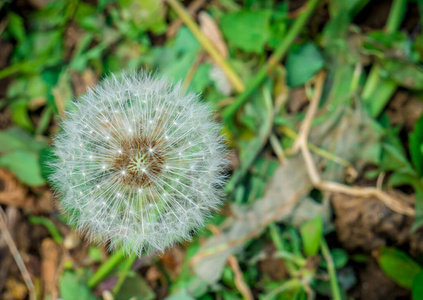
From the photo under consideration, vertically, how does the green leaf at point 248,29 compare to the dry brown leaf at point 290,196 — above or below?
above

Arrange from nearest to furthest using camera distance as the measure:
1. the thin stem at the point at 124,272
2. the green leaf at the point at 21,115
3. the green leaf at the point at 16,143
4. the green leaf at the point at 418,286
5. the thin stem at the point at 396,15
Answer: the green leaf at the point at 418,286 → the thin stem at the point at 124,272 → the thin stem at the point at 396,15 → the green leaf at the point at 16,143 → the green leaf at the point at 21,115

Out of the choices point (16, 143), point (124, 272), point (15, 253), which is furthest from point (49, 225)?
point (124, 272)

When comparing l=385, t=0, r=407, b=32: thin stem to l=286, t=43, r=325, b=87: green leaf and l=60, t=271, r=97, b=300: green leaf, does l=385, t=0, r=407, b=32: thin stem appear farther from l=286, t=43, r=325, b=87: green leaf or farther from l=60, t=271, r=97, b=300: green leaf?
l=60, t=271, r=97, b=300: green leaf

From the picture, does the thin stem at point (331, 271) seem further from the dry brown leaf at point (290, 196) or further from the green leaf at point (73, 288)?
the green leaf at point (73, 288)

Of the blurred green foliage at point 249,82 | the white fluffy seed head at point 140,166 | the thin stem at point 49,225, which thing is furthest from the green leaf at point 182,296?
the thin stem at point 49,225

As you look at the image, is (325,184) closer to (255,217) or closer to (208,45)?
(255,217)

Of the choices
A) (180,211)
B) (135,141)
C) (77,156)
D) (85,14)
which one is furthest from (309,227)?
(85,14)

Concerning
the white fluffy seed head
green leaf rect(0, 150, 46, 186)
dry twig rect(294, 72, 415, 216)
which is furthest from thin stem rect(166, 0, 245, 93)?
green leaf rect(0, 150, 46, 186)
